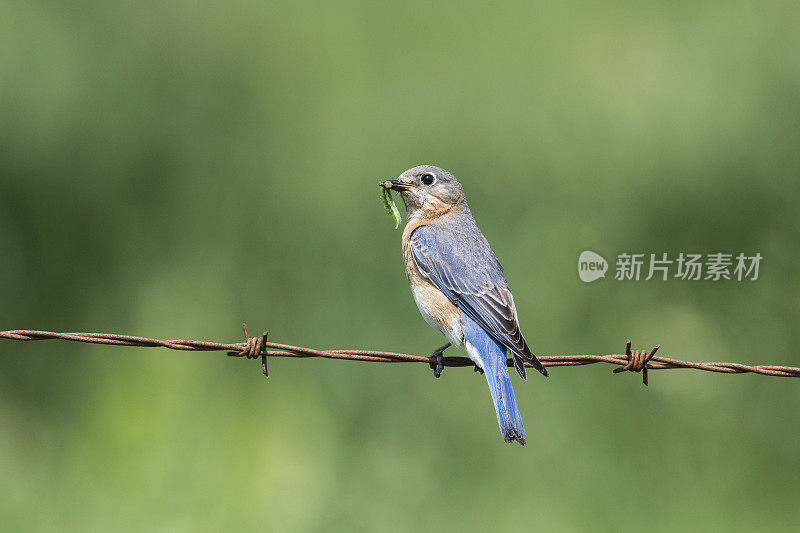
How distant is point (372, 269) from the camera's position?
30.1 ft

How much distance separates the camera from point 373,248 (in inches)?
365

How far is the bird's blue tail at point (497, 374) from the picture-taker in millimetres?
5508

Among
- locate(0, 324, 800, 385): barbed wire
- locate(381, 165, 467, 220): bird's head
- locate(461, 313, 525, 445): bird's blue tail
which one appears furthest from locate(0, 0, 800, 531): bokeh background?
locate(0, 324, 800, 385): barbed wire

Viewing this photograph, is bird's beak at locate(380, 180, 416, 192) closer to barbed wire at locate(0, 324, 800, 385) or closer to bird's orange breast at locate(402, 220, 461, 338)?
bird's orange breast at locate(402, 220, 461, 338)

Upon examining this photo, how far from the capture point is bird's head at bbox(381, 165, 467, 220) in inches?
274

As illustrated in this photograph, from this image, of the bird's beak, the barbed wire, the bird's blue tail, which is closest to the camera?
the barbed wire

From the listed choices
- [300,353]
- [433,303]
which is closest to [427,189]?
[433,303]

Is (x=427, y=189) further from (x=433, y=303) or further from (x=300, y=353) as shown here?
(x=300, y=353)

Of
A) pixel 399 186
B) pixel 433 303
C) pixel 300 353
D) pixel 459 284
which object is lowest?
pixel 300 353

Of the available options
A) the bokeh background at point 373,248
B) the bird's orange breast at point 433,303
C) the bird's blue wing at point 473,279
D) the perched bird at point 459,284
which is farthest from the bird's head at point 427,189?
the bokeh background at point 373,248

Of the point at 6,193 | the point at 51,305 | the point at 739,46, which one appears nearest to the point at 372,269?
the point at 51,305

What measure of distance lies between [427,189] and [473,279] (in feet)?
3.21

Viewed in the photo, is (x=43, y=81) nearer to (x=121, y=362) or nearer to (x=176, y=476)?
(x=121, y=362)

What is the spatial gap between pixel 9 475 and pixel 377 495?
3.09m
